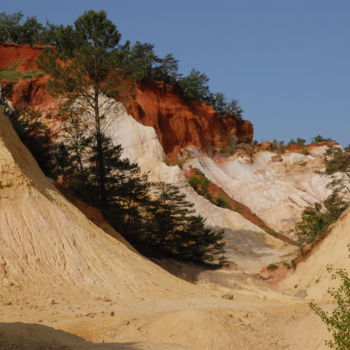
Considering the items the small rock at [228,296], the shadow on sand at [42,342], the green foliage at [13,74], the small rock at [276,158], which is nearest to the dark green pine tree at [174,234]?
the small rock at [228,296]

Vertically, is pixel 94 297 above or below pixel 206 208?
below

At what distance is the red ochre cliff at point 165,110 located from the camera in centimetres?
5175

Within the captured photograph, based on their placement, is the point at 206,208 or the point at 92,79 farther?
the point at 206,208

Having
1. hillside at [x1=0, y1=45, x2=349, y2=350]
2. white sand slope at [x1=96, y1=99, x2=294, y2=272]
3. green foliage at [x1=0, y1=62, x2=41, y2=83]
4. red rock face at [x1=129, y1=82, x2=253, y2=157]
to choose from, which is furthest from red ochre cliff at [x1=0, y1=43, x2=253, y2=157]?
hillside at [x1=0, y1=45, x2=349, y2=350]

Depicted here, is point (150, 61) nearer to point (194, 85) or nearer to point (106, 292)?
point (194, 85)

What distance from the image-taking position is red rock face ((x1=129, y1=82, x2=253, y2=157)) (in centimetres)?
5634

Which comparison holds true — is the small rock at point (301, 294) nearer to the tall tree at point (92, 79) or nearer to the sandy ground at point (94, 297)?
the sandy ground at point (94, 297)

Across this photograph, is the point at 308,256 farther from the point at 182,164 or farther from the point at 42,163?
the point at 182,164

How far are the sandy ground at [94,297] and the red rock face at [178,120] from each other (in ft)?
104

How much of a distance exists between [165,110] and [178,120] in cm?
Answer: 173

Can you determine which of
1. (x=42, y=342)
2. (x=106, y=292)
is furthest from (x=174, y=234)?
(x=42, y=342)

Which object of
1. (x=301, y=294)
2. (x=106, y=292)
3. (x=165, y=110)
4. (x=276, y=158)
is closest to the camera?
(x=106, y=292)

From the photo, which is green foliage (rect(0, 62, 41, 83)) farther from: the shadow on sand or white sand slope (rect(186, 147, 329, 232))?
the shadow on sand

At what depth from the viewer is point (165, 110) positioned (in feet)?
194
